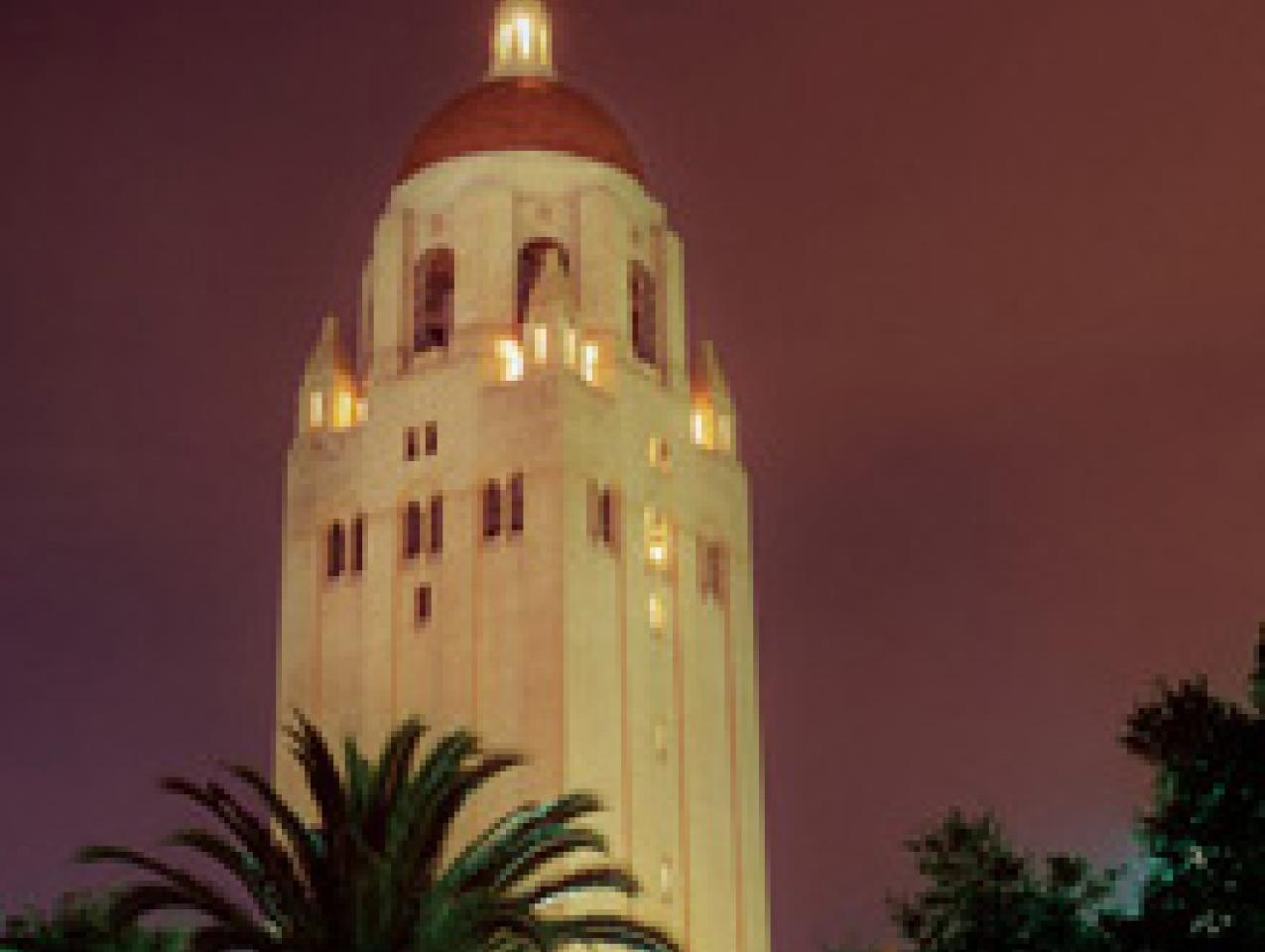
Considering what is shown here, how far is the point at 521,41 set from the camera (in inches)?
2968

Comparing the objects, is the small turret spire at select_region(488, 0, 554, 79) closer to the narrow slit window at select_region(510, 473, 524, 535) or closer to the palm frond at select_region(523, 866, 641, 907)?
the narrow slit window at select_region(510, 473, 524, 535)

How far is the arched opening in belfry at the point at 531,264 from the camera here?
2739 inches

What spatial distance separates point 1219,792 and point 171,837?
1883 cm

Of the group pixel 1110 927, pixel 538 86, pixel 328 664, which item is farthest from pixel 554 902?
pixel 1110 927

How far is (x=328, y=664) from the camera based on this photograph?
67.6m

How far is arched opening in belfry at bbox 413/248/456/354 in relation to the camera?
70.5 meters

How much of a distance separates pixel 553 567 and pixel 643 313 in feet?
37.6

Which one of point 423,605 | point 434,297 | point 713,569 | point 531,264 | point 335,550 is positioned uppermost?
point 531,264

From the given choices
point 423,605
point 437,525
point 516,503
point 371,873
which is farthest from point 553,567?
point 371,873

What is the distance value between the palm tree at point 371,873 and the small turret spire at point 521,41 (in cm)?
3436

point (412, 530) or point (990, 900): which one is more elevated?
point (412, 530)

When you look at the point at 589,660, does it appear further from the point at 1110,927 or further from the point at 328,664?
the point at 1110,927

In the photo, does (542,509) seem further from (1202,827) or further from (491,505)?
(1202,827)

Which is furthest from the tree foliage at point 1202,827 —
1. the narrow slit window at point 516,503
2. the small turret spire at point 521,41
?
the small turret spire at point 521,41
